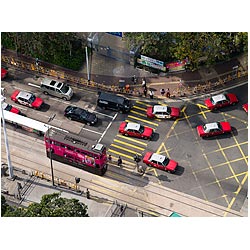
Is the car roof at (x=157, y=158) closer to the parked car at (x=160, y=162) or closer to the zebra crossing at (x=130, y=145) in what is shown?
the parked car at (x=160, y=162)

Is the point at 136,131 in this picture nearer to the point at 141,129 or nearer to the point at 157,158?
the point at 141,129

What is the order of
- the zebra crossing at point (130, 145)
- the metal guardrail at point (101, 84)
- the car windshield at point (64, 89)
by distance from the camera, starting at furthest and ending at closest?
the metal guardrail at point (101, 84), the car windshield at point (64, 89), the zebra crossing at point (130, 145)

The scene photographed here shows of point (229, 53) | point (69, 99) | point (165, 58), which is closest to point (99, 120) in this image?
point (69, 99)

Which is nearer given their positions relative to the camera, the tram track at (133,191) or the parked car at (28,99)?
the tram track at (133,191)

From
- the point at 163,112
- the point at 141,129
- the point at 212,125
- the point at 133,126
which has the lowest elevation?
the point at 141,129

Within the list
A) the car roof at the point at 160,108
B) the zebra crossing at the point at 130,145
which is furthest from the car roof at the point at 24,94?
the car roof at the point at 160,108

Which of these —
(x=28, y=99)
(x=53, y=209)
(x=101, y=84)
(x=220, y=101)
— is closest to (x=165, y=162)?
(x=220, y=101)

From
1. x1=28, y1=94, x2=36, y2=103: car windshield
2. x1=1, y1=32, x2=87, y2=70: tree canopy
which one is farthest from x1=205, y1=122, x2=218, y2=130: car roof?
x1=28, y1=94, x2=36, y2=103: car windshield
